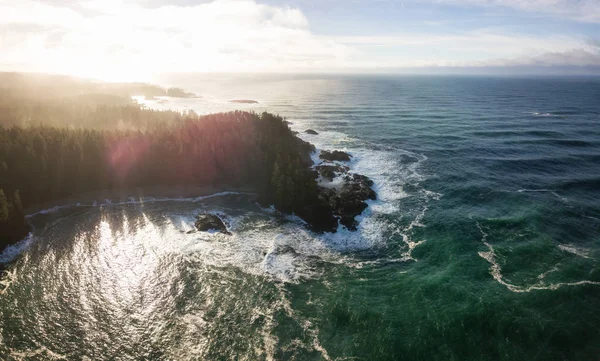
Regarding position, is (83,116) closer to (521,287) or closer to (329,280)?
(329,280)

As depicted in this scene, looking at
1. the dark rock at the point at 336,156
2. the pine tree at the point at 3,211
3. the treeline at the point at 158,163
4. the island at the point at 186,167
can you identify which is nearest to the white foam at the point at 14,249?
the island at the point at 186,167

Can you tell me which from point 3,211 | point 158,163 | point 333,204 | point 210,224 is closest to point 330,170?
point 333,204

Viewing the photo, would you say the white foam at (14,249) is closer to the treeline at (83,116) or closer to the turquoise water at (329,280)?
the turquoise water at (329,280)

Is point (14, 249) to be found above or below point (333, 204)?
below

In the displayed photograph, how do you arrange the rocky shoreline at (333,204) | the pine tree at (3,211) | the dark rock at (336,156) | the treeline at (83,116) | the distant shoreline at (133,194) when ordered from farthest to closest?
the treeline at (83,116) < the dark rock at (336,156) < the distant shoreline at (133,194) < the rocky shoreline at (333,204) < the pine tree at (3,211)

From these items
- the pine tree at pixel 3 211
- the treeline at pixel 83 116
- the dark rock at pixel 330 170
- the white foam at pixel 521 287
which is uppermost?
the treeline at pixel 83 116

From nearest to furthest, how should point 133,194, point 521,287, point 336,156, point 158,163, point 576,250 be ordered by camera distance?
point 521,287
point 576,250
point 133,194
point 158,163
point 336,156

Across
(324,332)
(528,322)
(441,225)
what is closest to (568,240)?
(441,225)
